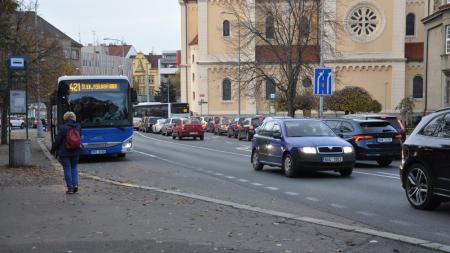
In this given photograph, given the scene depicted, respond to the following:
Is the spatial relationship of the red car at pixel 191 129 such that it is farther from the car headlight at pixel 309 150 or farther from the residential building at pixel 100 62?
the residential building at pixel 100 62

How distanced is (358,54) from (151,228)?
6626 centimetres

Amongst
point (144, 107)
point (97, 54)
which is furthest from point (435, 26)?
point (97, 54)

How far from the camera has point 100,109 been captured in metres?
22.3

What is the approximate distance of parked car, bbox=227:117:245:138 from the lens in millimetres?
44625

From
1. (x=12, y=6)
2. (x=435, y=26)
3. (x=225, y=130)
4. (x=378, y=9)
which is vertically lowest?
(x=225, y=130)

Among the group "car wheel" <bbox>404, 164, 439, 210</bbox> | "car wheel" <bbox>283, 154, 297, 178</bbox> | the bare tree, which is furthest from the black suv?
the bare tree

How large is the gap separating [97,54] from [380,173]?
5145 inches

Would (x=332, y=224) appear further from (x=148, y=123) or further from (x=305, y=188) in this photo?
(x=148, y=123)

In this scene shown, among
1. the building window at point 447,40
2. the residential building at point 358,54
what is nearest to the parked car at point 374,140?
the building window at point 447,40

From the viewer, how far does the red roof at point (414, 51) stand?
72500mm

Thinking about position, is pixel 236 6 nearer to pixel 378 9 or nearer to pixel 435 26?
pixel 378 9

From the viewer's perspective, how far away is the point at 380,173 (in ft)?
57.2

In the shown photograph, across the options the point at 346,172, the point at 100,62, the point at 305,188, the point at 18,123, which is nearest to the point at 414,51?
the point at 18,123

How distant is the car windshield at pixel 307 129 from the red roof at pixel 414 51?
193ft
